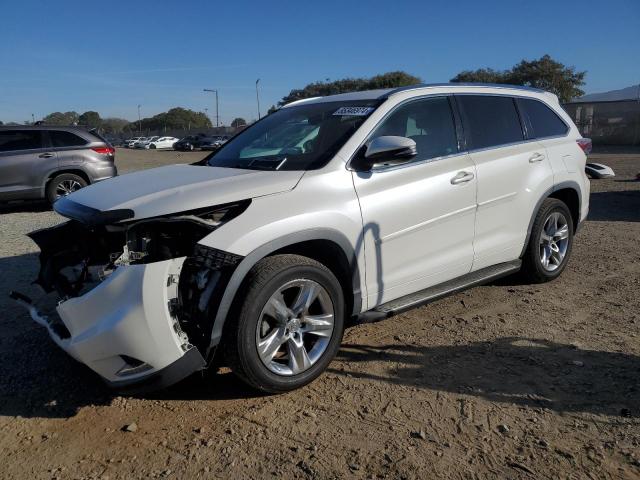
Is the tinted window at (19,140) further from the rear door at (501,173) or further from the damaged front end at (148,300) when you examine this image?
the rear door at (501,173)

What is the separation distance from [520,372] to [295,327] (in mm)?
1505

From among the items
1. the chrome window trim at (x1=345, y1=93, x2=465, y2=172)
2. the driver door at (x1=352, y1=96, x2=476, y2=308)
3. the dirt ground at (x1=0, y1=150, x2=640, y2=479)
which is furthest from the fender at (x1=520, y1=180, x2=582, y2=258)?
the chrome window trim at (x1=345, y1=93, x2=465, y2=172)

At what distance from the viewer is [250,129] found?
483 cm

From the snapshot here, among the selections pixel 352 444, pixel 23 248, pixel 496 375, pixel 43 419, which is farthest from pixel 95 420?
pixel 23 248

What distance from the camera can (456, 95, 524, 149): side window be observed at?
4.45 m

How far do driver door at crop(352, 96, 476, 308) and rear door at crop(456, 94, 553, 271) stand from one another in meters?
0.16

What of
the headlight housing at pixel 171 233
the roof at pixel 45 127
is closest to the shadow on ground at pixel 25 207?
the roof at pixel 45 127

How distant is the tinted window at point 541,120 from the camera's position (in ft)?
16.6

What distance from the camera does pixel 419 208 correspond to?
3.82m

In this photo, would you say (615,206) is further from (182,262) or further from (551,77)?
(551,77)

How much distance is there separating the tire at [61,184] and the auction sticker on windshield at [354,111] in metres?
7.87

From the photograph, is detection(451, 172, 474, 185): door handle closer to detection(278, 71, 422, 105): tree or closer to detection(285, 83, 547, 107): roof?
detection(285, 83, 547, 107): roof

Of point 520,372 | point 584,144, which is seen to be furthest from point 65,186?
point 520,372

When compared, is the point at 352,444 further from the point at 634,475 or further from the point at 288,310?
the point at 634,475
